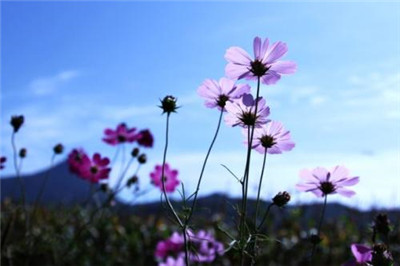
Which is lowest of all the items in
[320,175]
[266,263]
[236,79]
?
[266,263]

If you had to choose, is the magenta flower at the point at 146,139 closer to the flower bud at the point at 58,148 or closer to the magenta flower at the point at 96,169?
the magenta flower at the point at 96,169

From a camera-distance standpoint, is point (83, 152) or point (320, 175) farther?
point (83, 152)

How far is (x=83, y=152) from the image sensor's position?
3.27m

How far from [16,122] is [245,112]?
138 centimetres

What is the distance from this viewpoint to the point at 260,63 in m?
1.22

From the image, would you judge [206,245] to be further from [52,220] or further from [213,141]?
[52,220]

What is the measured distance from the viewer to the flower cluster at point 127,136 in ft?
9.74

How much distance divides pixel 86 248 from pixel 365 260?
3770 millimetres

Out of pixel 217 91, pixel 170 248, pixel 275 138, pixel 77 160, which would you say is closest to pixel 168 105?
pixel 217 91

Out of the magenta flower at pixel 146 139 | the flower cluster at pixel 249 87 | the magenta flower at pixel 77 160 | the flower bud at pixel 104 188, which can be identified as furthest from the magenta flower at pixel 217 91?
the flower bud at pixel 104 188

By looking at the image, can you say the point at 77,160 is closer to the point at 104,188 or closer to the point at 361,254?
the point at 104,188

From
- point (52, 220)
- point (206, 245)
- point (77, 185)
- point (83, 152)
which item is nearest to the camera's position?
point (206, 245)

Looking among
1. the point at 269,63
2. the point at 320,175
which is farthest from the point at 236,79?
the point at 320,175

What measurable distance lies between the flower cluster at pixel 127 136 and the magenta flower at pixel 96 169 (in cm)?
11
